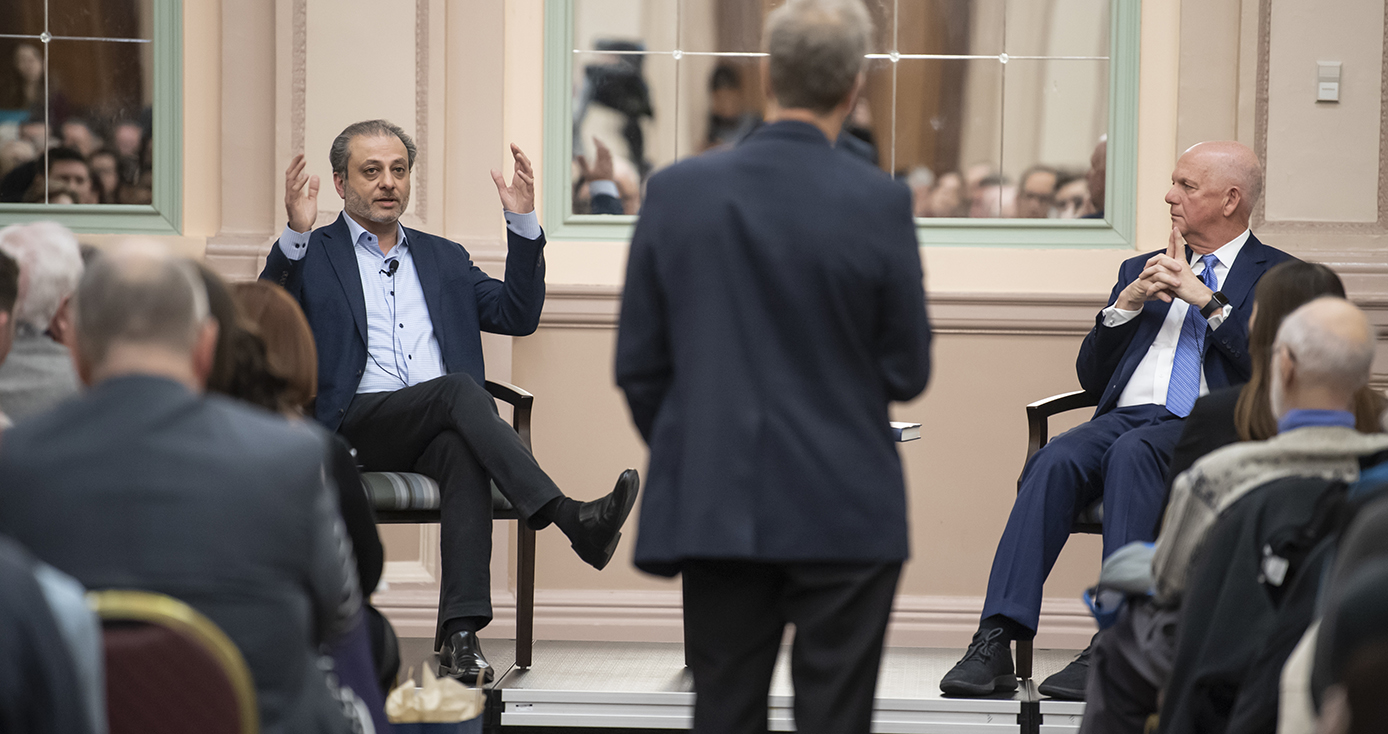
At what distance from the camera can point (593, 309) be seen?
13.0 ft

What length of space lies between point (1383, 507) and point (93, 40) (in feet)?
12.6

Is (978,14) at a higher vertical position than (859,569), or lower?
higher

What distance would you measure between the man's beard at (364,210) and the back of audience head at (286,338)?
1.51 meters

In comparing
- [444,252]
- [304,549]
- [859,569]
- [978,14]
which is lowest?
[859,569]

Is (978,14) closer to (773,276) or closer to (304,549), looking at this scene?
(773,276)

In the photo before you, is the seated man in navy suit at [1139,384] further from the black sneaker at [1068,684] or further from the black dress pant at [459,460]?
the black dress pant at [459,460]

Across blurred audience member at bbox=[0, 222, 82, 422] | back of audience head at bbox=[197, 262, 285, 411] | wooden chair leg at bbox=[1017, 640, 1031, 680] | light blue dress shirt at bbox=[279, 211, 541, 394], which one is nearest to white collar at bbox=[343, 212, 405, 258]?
light blue dress shirt at bbox=[279, 211, 541, 394]

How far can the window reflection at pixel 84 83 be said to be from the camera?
411 centimetres

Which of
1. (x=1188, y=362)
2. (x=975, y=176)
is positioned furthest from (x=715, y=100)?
(x=1188, y=362)

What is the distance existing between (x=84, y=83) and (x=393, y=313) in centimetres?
143

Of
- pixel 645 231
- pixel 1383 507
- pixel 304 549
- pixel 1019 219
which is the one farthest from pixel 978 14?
pixel 304 549

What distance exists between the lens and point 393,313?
3.50 m

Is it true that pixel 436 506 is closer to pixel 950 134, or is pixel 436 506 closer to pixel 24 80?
pixel 950 134

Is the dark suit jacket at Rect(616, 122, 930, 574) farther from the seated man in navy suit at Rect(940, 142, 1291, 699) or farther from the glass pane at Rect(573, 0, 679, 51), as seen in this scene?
the glass pane at Rect(573, 0, 679, 51)
